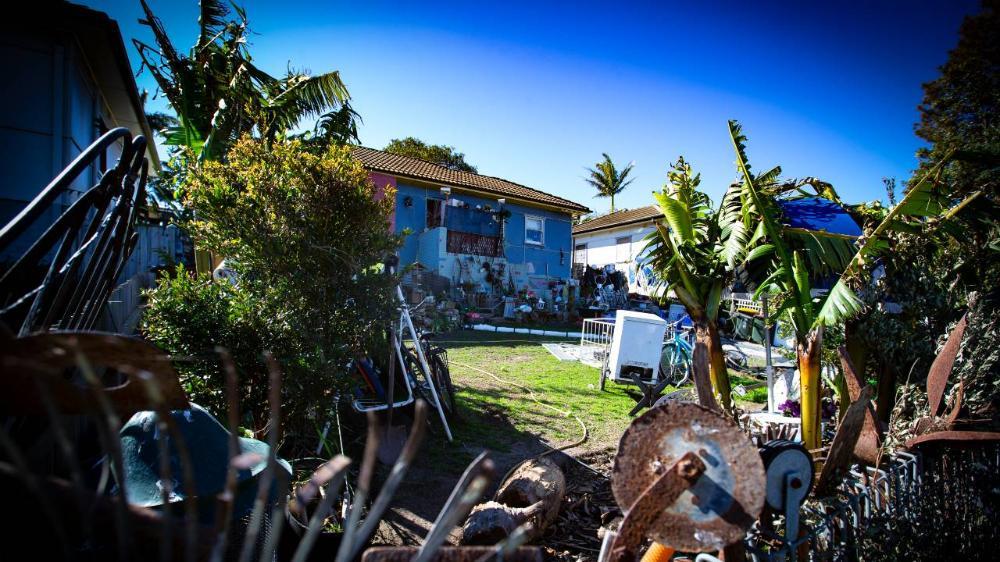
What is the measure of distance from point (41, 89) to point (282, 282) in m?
6.31

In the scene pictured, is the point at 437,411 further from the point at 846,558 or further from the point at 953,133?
the point at 953,133

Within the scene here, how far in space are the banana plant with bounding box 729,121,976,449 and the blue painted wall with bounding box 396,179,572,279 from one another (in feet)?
58.8

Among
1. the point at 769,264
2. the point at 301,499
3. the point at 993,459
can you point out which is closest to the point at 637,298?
the point at 769,264

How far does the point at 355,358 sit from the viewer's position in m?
4.51

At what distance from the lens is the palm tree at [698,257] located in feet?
16.2

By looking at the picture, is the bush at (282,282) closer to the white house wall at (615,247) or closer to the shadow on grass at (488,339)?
the shadow on grass at (488,339)

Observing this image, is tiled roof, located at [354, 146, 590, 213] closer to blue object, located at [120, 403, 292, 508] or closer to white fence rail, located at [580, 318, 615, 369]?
white fence rail, located at [580, 318, 615, 369]

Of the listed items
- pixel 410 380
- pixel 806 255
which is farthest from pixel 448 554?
pixel 806 255

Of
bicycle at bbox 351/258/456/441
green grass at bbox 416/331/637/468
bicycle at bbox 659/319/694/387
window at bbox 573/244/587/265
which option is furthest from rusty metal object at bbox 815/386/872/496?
window at bbox 573/244/587/265

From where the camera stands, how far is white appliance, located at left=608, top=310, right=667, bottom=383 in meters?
9.17

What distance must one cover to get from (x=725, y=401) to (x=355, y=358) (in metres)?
3.74

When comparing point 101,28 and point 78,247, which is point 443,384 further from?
point 101,28

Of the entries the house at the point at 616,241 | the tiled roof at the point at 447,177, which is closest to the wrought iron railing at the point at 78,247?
the tiled roof at the point at 447,177

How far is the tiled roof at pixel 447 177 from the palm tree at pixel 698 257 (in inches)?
718
